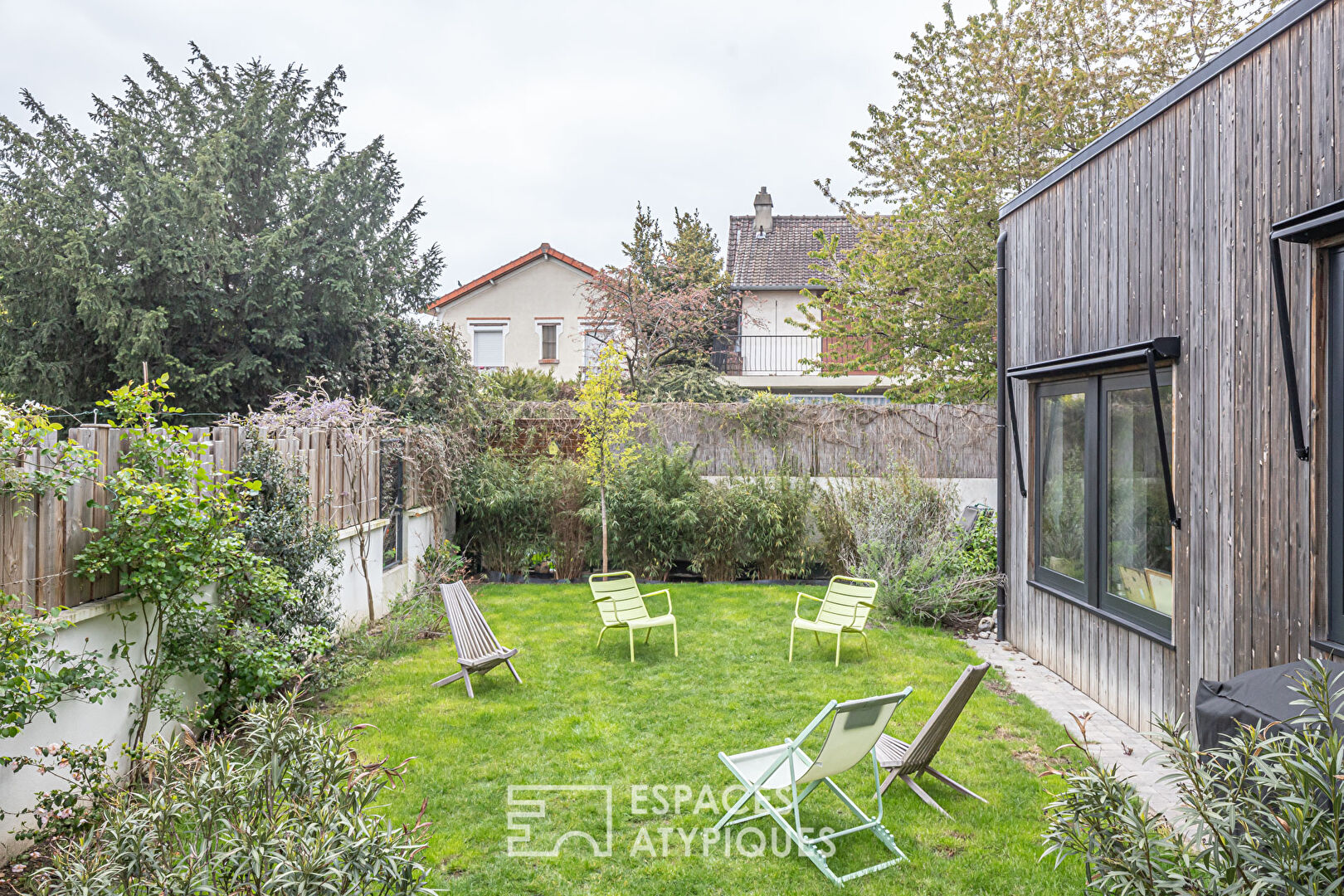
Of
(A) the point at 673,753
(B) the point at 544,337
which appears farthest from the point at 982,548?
(B) the point at 544,337

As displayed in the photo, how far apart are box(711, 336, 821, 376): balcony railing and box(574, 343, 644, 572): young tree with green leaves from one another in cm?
1077

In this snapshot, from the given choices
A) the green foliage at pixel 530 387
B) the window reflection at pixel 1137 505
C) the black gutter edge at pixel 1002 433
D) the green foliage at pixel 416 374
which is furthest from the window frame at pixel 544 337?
the window reflection at pixel 1137 505

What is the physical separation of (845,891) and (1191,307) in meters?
3.74

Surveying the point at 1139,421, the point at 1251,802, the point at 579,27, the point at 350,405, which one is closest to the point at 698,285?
the point at 579,27

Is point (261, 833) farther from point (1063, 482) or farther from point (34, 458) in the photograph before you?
point (1063, 482)

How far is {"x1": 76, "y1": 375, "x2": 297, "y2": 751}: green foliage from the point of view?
3900mm

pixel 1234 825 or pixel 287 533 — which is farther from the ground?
pixel 287 533

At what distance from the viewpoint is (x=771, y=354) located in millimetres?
21250

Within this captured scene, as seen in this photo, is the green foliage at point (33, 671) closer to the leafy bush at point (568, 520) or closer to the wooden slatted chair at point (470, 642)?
the wooden slatted chair at point (470, 642)

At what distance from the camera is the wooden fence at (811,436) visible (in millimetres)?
11219

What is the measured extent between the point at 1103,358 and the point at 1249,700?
3041mm

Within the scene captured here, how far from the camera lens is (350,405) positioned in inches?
343

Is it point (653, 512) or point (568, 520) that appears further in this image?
point (568, 520)

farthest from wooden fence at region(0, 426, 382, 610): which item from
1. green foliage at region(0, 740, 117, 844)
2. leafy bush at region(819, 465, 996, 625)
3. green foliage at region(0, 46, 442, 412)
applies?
green foliage at region(0, 46, 442, 412)
